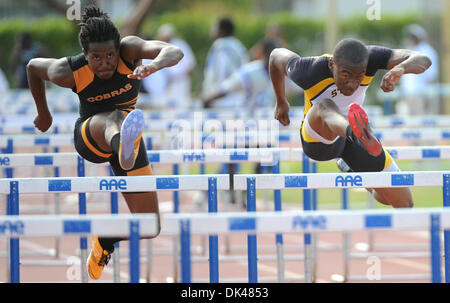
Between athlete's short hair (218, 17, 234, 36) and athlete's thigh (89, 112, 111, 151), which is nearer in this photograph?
athlete's thigh (89, 112, 111, 151)

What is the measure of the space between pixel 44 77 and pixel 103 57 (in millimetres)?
550

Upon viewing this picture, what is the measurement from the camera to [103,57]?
5.43 m

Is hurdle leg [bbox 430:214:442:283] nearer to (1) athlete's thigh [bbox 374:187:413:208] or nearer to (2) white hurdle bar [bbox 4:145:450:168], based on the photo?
(1) athlete's thigh [bbox 374:187:413:208]

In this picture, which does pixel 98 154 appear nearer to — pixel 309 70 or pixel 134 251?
pixel 309 70

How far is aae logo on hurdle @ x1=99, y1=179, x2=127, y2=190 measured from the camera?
462 cm

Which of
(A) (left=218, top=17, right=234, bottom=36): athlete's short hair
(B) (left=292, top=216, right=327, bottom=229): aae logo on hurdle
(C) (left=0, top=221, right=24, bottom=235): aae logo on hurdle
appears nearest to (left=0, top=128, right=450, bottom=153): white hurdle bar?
(A) (left=218, top=17, right=234, bottom=36): athlete's short hair

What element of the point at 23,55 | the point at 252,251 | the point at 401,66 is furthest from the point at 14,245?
the point at 23,55

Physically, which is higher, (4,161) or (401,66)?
(401,66)

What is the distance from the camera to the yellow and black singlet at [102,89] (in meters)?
5.55

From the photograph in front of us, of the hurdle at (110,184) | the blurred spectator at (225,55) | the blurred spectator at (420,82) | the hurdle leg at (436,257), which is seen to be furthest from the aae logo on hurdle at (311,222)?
the blurred spectator at (420,82)

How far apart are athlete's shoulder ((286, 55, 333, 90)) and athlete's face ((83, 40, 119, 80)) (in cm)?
127

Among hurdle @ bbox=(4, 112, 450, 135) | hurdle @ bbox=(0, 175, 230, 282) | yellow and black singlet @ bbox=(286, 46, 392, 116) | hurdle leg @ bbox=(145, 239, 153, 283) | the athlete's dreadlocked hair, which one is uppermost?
the athlete's dreadlocked hair
